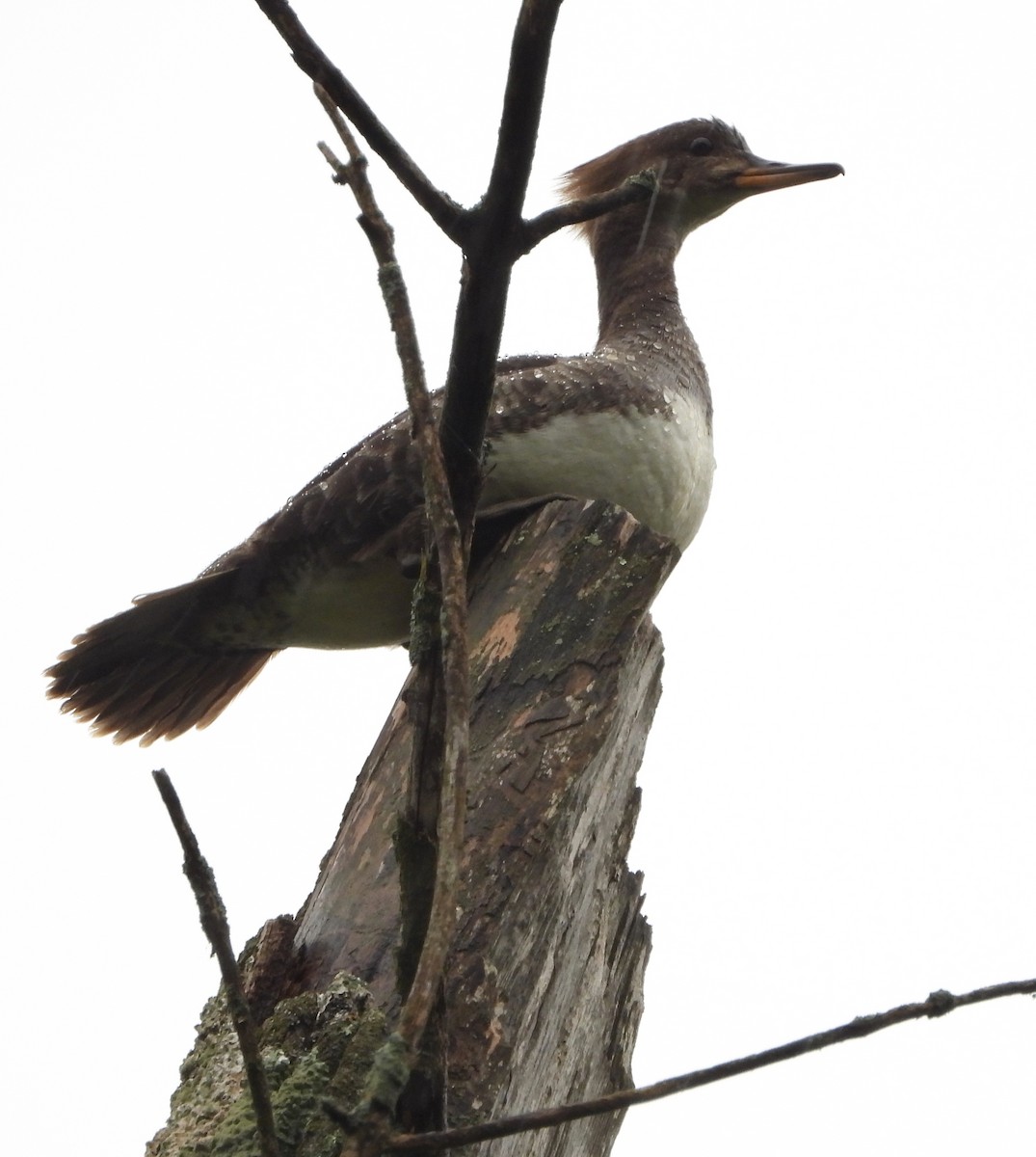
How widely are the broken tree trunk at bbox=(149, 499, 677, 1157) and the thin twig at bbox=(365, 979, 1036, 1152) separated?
675 mm

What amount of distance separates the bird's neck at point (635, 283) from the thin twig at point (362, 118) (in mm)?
2831

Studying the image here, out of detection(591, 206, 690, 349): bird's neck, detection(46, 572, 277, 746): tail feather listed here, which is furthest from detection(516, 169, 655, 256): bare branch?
detection(591, 206, 690, 349): bird's neck

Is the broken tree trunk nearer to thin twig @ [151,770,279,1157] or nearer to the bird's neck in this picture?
thin twig @ [151,770,279,1157]

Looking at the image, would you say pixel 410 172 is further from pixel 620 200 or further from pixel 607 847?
pixel 607 847

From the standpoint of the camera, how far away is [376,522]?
12.6 ft

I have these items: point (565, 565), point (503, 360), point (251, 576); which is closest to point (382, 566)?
point (251, 576)

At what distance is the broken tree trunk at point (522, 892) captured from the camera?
218 cm

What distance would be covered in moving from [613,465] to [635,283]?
1.63 metres

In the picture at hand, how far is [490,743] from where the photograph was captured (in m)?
2.55

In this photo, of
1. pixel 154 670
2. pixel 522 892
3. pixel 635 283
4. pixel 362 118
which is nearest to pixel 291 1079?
pixel 522 892

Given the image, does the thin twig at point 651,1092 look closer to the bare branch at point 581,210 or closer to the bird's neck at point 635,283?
the bare branch at point 581,210

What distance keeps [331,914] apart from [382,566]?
5.17 feet

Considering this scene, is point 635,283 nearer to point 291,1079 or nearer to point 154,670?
point 154,670

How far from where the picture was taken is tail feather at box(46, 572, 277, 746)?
166 inches
